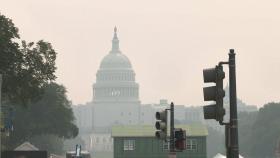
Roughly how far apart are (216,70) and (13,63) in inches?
2267

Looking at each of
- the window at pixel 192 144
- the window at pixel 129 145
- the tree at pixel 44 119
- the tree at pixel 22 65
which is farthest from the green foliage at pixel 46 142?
the tree at pixel 22 65

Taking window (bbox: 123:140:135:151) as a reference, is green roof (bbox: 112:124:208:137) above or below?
above

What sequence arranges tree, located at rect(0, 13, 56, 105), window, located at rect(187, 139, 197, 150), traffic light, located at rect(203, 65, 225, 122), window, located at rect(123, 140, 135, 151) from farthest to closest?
window, located at rect(123, 140, 135, 151) < window, located at rect(187, 139, 197, 150) < tree, located at rect(0, 13, 56, 105) < traffic light, located at rect(203, 65, 225, 122)

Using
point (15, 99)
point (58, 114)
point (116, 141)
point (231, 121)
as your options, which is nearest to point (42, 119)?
point (58, 114)

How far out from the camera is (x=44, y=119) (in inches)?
5551

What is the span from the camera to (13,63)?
73812 mm

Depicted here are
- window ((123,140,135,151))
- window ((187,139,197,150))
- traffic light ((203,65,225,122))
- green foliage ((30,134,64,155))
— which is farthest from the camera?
green foliage ((30,134,64,155))

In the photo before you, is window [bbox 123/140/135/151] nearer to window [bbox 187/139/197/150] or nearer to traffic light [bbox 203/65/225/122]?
window [bbox 187/139/197/150]

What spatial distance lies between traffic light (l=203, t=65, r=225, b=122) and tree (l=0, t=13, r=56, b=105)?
55.1m

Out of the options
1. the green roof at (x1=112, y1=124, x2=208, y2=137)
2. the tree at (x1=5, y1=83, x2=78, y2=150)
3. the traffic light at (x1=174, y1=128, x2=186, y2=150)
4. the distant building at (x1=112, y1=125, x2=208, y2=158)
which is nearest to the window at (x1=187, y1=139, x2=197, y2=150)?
the distant building at (x1=112, y1=125, x2=208, y2=158)

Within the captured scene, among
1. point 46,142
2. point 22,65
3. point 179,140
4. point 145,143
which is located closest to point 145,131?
point 145,143

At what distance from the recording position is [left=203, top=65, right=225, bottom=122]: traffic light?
16.9 metres

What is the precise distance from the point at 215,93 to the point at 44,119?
124900mm

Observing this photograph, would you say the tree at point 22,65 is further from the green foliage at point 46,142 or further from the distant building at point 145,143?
the green foliage at point 46,142
